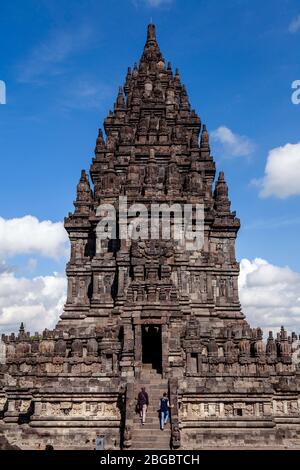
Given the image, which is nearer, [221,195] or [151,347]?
[151,347]

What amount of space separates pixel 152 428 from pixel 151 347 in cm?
804

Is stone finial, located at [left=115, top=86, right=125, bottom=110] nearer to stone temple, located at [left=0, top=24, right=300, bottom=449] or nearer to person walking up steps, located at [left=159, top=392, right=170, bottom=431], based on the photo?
stone temple, located at [left=0, top=24, right=300, bottom=449]

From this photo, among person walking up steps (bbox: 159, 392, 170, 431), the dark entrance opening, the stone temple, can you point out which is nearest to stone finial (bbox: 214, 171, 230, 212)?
the stone temple

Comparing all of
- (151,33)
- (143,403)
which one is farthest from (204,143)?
(143,403)

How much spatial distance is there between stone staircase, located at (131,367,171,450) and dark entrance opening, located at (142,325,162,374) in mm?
3826

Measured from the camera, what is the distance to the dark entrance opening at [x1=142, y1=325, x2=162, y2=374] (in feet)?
82.2

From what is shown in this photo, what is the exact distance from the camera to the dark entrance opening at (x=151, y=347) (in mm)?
25047

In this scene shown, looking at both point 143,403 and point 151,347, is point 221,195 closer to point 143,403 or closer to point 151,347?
point 151,347

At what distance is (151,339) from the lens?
26.5 meters

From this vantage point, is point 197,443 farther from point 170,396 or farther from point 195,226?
point 195,226

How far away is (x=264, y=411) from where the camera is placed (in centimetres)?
2078

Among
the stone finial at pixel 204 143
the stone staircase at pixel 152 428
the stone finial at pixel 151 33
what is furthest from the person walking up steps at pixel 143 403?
the stone finial at pixel 151 33

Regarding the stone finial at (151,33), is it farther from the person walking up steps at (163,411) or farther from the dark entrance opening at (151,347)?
the person walking up steps at (163,411)
